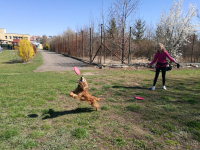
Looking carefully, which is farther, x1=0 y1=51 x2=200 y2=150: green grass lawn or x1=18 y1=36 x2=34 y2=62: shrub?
x1=18 y1=36 x2=34 y2=62: shrub

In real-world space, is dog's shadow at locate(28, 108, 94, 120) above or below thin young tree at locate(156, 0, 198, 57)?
below

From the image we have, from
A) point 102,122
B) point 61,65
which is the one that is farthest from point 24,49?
point 102,122

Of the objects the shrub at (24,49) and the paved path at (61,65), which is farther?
the shrub at (24,49)

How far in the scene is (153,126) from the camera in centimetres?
311

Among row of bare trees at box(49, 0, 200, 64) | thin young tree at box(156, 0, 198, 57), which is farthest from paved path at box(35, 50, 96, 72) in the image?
thin young tree at box(156, 0, 198, 57)

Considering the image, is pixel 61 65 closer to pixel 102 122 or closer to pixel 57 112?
pixel 57 112

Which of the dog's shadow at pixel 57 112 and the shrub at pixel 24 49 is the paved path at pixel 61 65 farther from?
the dog's shadow at pixel 57 112

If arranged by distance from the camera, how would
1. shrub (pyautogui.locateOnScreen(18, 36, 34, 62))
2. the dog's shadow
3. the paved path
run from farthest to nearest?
shrub (pyautogui.locateOnScreen(18, 36, 34, 62)) → the paved path → the dog's shadow

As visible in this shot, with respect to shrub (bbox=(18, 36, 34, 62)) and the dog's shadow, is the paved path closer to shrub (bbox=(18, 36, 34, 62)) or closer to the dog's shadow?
shrub (bbox=(18, 36, 34, 62))

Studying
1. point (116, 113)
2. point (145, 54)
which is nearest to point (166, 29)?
point (145, 54)

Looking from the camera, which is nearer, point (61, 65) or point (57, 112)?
point (57, 112)

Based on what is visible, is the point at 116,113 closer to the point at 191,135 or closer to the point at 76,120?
the point at 76,120

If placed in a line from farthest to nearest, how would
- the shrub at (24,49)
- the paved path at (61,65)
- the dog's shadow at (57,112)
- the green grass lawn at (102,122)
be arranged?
the shrub at (24,49)
the paved path at (61,65)
the dog's shadow at (57,112)
the green grass lawn at (102,122)

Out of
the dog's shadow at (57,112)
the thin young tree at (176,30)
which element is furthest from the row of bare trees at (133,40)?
the dog's shadow at (57,112)
